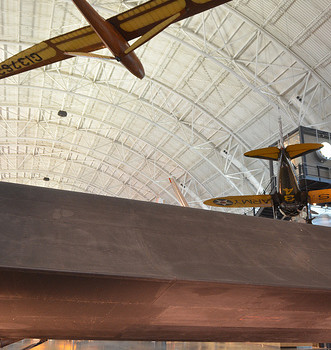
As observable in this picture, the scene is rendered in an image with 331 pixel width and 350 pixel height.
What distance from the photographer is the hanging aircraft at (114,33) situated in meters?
9.11

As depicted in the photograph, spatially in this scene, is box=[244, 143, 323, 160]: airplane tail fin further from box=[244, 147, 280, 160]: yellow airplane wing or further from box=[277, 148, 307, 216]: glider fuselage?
box=[277, 148, 307, 216]: glider fuselage

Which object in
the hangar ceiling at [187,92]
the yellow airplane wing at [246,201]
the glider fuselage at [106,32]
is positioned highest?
the hangar ceiling at [187,92]

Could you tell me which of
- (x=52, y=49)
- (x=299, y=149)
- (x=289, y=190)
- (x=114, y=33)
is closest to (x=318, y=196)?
(x=289, y=190)

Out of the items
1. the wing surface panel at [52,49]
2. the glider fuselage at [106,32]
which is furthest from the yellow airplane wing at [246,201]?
the wing surface panel at [52,49]

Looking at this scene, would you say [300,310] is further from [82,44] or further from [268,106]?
[268,106]

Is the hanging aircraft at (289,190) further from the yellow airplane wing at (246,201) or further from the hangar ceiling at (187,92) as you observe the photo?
the hangar ceiling at (187,92)

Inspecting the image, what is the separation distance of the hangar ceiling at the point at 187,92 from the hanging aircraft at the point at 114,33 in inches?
507

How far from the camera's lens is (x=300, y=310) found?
4410 mm

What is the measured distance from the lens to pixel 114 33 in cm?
1020

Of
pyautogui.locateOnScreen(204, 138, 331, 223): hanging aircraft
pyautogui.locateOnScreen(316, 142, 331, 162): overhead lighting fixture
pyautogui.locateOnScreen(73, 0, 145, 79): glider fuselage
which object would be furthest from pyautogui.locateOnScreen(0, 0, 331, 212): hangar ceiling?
pyautogui.locateOnScreen(73, 0, 145, 79): glider fuselage

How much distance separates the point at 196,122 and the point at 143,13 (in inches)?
938

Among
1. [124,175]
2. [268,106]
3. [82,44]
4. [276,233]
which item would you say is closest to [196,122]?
[268,106]

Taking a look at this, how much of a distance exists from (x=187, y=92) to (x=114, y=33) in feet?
66.8

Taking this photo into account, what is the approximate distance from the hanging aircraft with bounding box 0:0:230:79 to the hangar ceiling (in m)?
12.9
